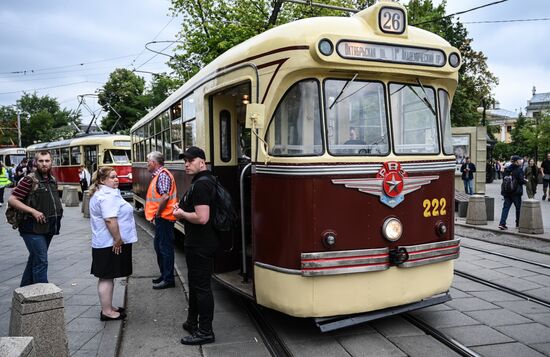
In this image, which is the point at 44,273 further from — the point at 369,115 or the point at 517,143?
the point at 517,143

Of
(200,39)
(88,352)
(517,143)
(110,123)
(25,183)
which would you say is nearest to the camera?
(88,352)

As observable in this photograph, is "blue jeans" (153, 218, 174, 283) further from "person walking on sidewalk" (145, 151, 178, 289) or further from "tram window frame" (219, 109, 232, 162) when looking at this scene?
"tram window frame" (219, 109, 232, 162)

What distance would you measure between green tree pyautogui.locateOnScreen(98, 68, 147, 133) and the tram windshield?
2211 cm

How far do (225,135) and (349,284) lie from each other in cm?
269

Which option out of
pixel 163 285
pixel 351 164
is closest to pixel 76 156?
pixel 163 285

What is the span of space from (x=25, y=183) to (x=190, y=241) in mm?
2314

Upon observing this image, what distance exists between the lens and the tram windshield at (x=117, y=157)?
2036 centimetres

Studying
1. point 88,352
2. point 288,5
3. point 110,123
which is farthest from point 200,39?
point 110,123

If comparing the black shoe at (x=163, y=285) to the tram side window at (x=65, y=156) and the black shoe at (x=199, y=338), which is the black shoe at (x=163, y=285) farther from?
A: the tram side window at (x=65, y=156)

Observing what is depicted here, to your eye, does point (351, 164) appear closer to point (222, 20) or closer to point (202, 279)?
point (202, 279)

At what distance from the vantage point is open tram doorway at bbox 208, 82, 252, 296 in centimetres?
569

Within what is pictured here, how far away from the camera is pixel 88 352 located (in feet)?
13.7

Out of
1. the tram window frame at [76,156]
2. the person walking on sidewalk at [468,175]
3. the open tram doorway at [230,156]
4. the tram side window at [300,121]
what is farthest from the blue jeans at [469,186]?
the tram window frame at [76,156]

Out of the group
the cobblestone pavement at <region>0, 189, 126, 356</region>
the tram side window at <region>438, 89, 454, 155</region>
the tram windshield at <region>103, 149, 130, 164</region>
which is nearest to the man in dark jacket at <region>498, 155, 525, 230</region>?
the tram side window at <region>438, 89, 454, 155</region>
